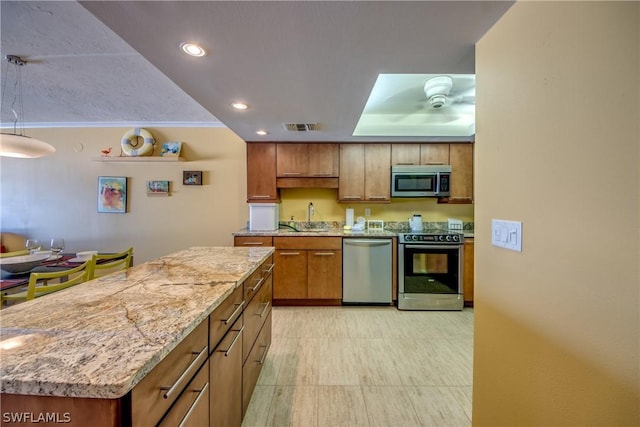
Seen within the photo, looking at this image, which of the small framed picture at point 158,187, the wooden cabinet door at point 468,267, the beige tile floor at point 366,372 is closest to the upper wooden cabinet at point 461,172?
the wooden cabinet door at point 468,267

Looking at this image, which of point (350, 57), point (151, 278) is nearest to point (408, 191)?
point (350, 57)

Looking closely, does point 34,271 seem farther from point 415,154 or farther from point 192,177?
point 415,154

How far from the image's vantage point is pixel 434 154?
135 inches

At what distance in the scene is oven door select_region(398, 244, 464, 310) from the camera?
304 cm

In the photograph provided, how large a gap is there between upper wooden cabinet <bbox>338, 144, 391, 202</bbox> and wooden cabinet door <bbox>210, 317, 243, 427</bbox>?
2513 mm

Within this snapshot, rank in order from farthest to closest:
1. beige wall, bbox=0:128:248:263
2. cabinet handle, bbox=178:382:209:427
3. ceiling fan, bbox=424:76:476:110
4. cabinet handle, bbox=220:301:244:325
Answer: beige wall, bbox=0:128:248:263
ceiling fan, bbox=424:76:476:110
cabinet handle, bbox=220:301:244:325
cabinet handle, bbox=178:382:209:427

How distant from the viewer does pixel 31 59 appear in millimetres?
2158

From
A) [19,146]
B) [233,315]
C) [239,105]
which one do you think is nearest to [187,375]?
[233,315]

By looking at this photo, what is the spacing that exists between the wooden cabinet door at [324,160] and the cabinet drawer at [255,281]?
5.90ft

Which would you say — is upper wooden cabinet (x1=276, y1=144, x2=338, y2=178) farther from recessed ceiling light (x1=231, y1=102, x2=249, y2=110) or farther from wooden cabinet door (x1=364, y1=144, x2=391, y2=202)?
recessed ceiling light (x1=231, y1=102, x2=249, y2=110)

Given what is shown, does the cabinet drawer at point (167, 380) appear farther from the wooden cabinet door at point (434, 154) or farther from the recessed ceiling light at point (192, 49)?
the wooden cabinet door at point (434, 154)

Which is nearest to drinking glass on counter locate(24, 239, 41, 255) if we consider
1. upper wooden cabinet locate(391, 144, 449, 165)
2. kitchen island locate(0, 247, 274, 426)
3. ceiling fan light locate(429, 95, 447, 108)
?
kitchen island locate(0, 247, 274, 426)

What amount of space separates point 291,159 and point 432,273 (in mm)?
2353

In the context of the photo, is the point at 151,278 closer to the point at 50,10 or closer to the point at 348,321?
the point at 50,10
